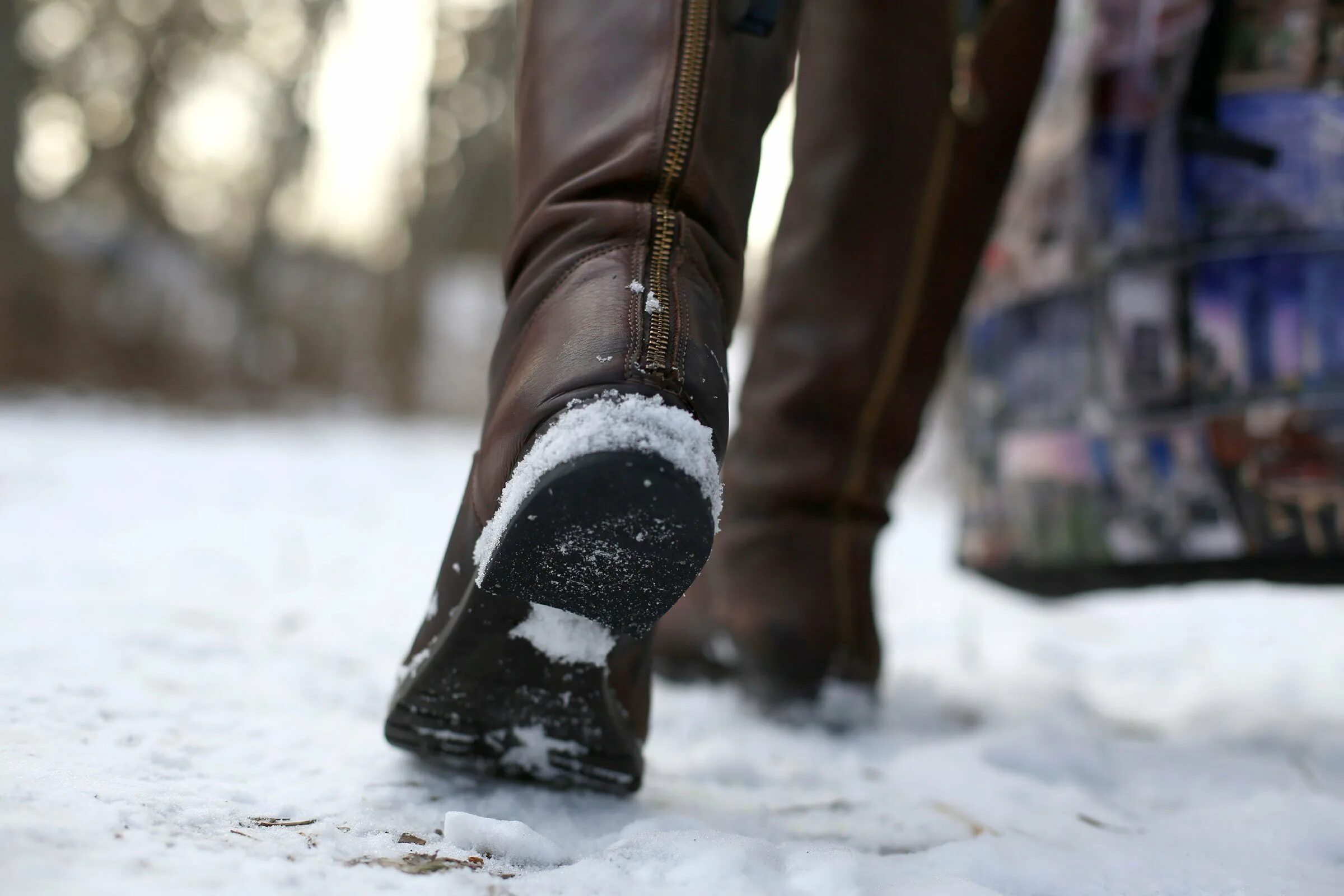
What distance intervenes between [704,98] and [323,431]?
21.5 feet

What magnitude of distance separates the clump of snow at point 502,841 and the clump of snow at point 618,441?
0.15 m

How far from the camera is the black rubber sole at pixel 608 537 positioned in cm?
52

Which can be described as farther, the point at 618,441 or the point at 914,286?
the point at 914,286

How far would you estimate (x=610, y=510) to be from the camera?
529mm

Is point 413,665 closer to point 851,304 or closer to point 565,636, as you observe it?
point 565,636

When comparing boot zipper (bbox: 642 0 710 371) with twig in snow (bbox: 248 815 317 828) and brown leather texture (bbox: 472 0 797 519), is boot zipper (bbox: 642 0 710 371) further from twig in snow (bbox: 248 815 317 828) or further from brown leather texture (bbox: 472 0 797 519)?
twig in snow (bbox: 248 815 317 828)

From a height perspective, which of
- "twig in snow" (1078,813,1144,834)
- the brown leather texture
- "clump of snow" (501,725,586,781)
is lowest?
"twig in snow" (1078,813,1144,834)

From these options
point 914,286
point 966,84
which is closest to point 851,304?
point 914,286

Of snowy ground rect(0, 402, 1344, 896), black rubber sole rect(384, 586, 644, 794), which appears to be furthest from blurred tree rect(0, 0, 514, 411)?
black rubber sole rect(384, 586, 644, 794)

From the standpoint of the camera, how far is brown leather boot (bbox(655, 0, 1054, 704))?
1.03 meters

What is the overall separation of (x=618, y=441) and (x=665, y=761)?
0.46m

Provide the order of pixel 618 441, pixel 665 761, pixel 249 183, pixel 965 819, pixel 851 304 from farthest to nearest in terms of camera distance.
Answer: pixel 249 183 → pixel 851 304 → pixel 665 761 → pixel 965 819 → pixel 618 441

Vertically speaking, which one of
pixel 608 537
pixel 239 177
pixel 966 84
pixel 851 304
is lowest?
pixel 608 537

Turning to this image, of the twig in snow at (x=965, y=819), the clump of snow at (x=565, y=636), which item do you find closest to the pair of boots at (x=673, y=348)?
the clump of snow at (x=565, y=636)
